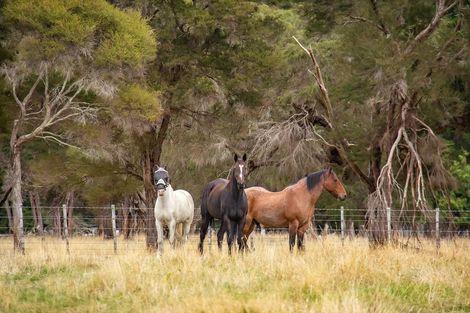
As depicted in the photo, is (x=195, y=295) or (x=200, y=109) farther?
(x=200, y=109)

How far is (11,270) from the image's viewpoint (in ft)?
43.1

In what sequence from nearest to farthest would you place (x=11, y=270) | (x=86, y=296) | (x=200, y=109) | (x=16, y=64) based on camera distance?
(x=86, y=296)
(x=11, y=270)
(x=16, y=64)
(x=200, y=109)

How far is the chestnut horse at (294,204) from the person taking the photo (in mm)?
16219

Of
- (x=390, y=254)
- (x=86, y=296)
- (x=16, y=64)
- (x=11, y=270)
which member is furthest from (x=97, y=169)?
(x=86, y=296)

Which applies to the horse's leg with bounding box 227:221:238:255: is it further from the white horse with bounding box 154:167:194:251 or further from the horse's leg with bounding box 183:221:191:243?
the horse's leg with bounding box 183:221:191:243

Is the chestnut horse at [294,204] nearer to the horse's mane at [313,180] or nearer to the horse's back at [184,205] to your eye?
the horse's mane at [313,180]

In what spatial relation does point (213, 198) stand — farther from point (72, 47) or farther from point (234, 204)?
point (72, 47)

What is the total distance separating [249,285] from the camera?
1007 cm

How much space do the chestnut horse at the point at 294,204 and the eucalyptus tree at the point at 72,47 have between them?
15.4ft

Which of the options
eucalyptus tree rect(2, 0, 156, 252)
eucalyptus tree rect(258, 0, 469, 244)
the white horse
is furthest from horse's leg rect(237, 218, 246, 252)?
eucalyptus tree rect(2, 0, 156, 252)

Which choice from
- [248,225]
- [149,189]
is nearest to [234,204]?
[248,225]

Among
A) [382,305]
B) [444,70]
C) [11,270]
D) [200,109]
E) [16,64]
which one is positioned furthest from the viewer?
[200,109]

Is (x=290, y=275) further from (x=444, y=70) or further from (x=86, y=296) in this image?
(x=444, y=70)

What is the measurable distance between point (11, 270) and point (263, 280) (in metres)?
4.86
